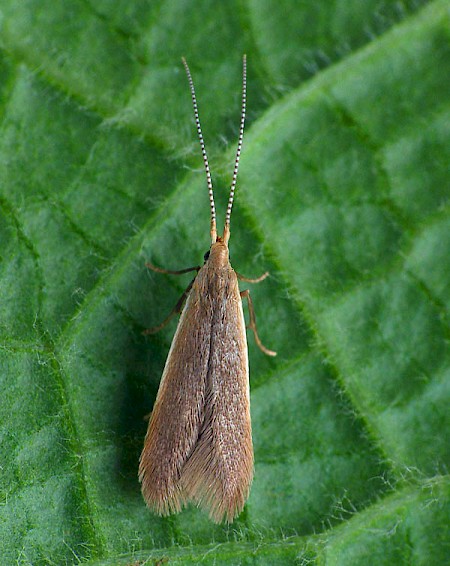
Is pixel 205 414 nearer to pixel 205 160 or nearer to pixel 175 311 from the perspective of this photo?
pixel 175 311

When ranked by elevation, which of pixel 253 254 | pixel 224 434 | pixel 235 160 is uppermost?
pixel 235 160

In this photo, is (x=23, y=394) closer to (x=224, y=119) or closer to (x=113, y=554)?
(x=113, y=554)

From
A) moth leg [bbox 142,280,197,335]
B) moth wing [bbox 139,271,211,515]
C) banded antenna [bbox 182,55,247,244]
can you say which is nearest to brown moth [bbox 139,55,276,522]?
moth wing [bbox 139,271,211,515]

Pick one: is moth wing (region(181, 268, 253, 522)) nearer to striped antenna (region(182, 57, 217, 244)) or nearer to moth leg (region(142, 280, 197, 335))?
moth leg (region(142, 280, 197, 335))

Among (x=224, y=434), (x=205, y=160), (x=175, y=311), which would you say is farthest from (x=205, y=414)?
(x=205, y=160)

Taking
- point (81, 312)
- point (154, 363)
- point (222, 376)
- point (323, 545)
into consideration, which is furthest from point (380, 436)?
point (81, 312)

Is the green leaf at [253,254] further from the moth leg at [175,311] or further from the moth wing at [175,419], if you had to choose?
the moth wing at [175,419]

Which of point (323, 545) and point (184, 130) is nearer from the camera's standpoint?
point (323, 545)
